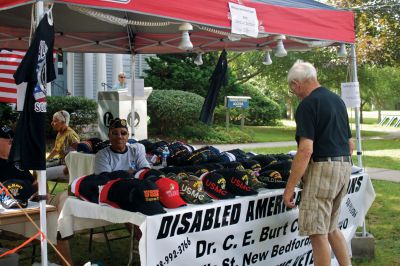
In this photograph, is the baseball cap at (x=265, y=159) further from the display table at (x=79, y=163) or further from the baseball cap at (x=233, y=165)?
the display table at (x=79, y=163)

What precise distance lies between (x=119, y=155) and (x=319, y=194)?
7.40 feet

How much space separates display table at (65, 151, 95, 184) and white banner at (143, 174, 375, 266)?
2.85 meters

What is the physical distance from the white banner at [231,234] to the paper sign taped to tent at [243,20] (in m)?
1.47

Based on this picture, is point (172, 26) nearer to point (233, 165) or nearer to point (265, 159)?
point (265, 159)

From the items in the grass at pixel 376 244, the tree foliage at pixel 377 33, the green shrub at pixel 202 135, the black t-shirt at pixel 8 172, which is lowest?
the grass at pixel 376 244

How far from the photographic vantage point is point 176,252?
3.78 metres

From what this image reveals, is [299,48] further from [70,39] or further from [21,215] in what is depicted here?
[21,215]

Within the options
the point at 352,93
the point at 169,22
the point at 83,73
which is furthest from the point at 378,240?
the point at 83,73

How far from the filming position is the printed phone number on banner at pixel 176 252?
3.69m

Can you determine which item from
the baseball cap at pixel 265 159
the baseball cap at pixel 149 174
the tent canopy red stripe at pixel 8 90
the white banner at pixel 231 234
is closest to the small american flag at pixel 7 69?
the tent canopy red stripe at pixel 8 90

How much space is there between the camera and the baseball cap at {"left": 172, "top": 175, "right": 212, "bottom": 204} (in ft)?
13.5

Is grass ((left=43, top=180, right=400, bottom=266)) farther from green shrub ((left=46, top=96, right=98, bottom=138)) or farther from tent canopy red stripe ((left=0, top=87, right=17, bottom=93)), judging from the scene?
green shrub ((left=46, top=96, right=98, bottom=138))

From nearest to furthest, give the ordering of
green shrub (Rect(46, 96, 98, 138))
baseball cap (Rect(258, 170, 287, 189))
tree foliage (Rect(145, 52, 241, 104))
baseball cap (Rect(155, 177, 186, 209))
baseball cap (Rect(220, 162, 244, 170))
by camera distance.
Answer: baseball cap (Rect(155, 177, 186, 209)), baseball cap (Rect(258, 170, 287, 189)), baseball cap (Rect(220, 162, 244, 170)), green shrub (Rect(46, 96, 98, 138)), tree foliage (Rect(145, 52, 241, 104))

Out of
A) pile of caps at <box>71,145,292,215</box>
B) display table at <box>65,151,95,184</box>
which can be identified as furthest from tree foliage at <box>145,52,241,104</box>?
pile of caps at <box>71,145,292,215</box>
